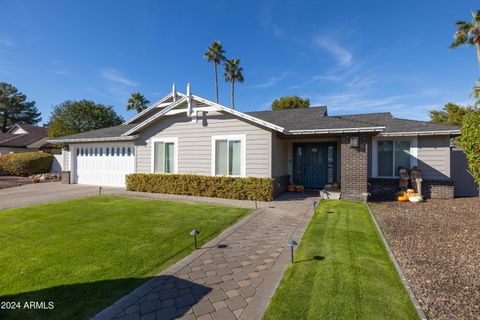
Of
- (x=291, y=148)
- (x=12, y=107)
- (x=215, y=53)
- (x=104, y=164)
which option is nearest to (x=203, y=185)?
(x=291, y=148)

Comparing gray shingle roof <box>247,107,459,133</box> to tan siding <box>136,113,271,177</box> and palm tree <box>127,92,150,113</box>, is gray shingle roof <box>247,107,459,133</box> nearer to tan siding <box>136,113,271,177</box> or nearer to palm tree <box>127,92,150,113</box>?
tan siding <box>136,113,271,177</box>

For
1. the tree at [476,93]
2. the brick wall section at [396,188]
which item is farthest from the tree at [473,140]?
the tree at [476,93]

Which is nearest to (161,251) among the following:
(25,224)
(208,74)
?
(25,224)

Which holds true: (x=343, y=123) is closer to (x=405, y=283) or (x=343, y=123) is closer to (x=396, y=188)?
(x=396, y=188)

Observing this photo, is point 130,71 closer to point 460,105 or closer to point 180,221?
point 180,221

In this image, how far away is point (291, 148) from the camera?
12188 mm

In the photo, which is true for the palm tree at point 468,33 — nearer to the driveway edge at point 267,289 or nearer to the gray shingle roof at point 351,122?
the gray shingle roof at point 351,122

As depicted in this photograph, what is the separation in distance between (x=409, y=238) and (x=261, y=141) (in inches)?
233

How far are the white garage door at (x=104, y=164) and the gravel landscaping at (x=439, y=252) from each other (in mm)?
12522

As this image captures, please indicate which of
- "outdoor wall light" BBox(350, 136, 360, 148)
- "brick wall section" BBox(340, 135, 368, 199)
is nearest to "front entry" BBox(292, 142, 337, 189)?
"brick wall section" BBox(340, 135, 368, 199)

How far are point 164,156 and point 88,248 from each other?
742 centimetres

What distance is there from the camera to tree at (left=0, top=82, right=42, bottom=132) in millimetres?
44781

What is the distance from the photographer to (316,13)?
41.8ft

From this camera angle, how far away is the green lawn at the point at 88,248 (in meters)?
2.92
